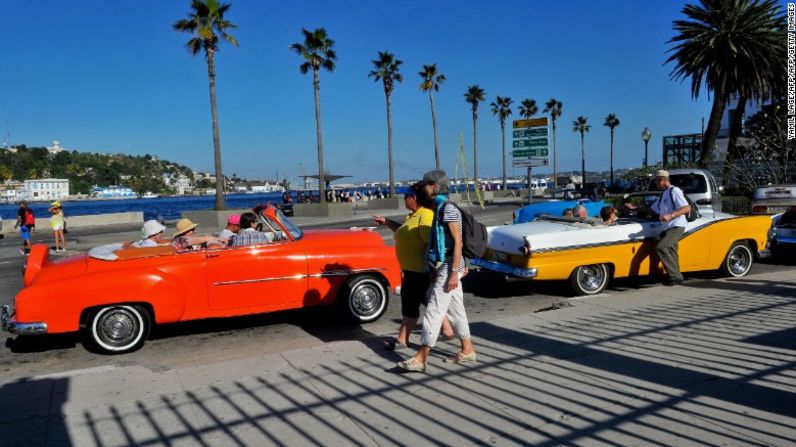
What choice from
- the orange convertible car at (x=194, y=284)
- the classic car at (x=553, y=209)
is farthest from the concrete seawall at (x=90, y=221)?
the orange convertible car at (x=194, y=284)

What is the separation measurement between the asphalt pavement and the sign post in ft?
31.4

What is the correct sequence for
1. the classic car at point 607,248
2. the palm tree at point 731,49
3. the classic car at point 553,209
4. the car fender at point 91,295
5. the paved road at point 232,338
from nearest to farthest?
the car fender at point 91,295 → the paved road at point 232,338 → the classic car at point 607,248 → the classic car at point 553,209 → the palm tree at point 731,49

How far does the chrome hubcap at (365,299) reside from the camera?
22.0ft

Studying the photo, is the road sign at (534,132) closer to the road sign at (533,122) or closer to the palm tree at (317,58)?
the road sign at (533,122)

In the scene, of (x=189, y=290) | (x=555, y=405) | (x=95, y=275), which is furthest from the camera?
(x=189, y=290)

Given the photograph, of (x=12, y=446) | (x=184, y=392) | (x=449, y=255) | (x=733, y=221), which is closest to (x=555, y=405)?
(x=449, y=255)

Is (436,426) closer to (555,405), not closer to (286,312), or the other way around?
(555,405)

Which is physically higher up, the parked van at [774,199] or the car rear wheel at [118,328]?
the parked van at [774,199]

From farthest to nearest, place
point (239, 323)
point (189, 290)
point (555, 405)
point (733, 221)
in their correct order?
1. point (733, 221)
2. point (239, 323)
3. point (189, 290)
4. point (555, 405)

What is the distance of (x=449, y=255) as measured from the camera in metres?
4.65

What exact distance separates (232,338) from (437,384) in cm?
284

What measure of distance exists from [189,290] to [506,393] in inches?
136

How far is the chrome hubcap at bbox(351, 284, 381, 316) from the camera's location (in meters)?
6.70

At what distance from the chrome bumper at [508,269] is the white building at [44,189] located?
195 m
